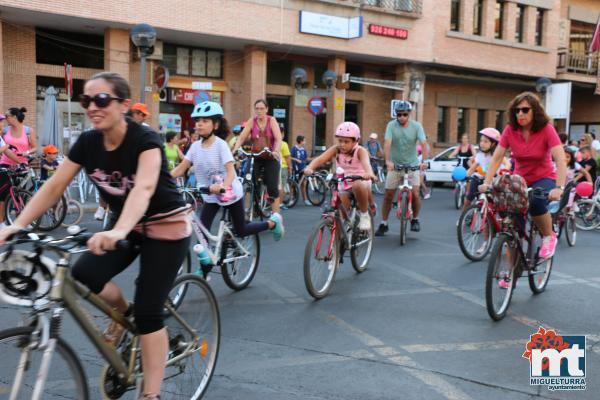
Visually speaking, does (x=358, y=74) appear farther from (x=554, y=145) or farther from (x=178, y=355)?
(x=178, y=355)

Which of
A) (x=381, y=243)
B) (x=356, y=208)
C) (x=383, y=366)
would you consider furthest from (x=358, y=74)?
(x=383, y=366)

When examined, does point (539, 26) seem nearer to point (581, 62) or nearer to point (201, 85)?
point (581, 62)

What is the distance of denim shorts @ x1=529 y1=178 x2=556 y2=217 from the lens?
5754 millimetres

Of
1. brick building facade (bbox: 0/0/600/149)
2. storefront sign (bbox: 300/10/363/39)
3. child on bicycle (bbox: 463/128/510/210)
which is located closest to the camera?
child on bicycle (bbox: 463/128/510/210)

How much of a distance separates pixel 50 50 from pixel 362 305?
18.5 meters

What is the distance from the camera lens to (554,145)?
5.68 m

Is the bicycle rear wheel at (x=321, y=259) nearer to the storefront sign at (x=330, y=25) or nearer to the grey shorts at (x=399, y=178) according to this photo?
the grey shorts at (x=399, y=178)

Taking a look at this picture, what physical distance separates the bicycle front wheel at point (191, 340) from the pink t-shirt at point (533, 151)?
353cm

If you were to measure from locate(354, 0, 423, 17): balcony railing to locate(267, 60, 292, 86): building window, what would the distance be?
3.81 m

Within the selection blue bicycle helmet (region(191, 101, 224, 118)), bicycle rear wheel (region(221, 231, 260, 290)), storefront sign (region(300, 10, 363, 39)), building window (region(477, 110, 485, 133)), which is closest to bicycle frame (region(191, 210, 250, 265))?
bicycle rear wheel (region(221, 231, 260, 290))

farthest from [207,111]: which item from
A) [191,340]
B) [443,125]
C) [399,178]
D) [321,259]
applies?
[443,125]

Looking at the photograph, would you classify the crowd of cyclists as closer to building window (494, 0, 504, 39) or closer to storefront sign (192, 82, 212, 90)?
storefront sign (192, 82, 212, 90)

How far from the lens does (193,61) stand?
23.5 meters

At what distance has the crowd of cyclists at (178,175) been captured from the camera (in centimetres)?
290
